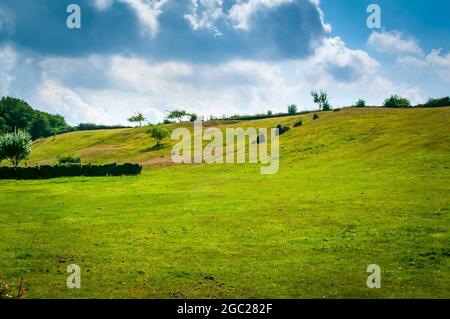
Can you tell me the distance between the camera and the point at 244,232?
2469 cm

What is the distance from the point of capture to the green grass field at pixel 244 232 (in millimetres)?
16594

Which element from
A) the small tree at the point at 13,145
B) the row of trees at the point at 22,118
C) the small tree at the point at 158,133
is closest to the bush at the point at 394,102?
the small tree at the point at 158,133

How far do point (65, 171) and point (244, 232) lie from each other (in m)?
48.2

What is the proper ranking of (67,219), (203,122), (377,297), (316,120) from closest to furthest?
(377,297), (67,219), (316,120), (203,122)

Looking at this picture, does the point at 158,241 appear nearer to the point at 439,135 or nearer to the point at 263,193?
the point at 263,193

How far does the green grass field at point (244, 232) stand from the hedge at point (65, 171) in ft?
22.0

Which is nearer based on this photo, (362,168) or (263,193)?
(263,193)

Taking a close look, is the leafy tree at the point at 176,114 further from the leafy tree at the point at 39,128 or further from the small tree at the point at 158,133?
the leafy tree at the point at 39,128

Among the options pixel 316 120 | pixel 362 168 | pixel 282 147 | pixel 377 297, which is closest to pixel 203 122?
pixel 316 120

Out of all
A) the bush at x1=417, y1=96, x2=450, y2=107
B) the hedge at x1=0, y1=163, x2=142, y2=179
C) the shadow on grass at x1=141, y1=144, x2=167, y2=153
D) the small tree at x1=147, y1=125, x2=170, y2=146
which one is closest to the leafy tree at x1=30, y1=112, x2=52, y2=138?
the small tree at x1=147, y1=125, x2=170, y2=146

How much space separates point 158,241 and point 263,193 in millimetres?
18516

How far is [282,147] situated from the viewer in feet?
252

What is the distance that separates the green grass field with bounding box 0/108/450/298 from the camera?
54.4 ft

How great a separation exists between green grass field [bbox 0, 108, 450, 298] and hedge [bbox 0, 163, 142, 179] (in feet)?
22.0
